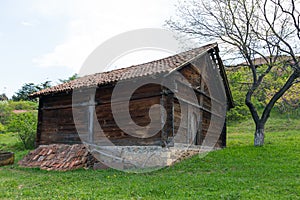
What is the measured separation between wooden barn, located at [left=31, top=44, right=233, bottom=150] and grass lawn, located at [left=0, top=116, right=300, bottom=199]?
1.75 metres

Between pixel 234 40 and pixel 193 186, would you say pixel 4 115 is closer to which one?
pixel 234 40

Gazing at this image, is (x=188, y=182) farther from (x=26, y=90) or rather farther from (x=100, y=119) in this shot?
(x=26, y=90)

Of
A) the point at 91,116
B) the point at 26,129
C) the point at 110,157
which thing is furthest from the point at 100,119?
the point at 26,129

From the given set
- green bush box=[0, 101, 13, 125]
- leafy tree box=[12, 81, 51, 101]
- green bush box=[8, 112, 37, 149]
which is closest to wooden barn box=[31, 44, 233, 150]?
green bush box=[8, 112, 37, 149]

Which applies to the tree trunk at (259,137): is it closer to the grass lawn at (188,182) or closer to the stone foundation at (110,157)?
the grass lawn at (188,182)

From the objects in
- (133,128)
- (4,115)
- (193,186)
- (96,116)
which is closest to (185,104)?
(133,128)

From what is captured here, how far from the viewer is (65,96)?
1428cm

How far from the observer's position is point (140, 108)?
11812mm

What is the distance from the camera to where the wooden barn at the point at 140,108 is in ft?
36.9

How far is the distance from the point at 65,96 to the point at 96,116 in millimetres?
2364

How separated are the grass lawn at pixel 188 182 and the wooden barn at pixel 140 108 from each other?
175 cm

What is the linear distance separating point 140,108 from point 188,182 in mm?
4569

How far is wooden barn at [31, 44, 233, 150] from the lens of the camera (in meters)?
11.3

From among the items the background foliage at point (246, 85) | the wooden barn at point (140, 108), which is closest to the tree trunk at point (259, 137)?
the wooden barn at point (140, 108)
